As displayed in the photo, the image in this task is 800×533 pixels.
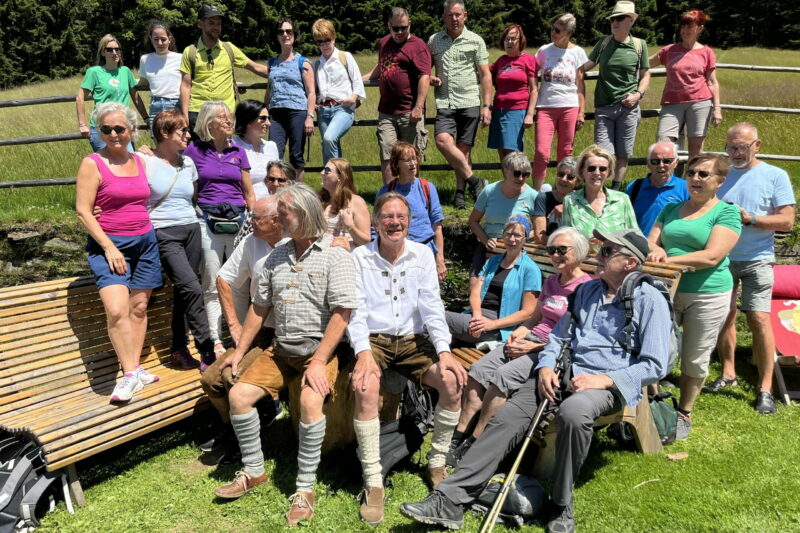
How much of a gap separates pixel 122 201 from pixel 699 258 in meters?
3.86

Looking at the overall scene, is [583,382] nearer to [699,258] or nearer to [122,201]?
[699,258]

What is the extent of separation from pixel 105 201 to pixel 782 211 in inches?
188

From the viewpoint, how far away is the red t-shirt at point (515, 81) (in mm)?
6559

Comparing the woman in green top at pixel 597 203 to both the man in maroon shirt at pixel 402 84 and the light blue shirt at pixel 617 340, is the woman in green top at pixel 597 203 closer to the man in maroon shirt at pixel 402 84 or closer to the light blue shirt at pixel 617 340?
the light blue shirt at pixel 617 340

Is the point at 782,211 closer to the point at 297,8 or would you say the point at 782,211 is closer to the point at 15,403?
the point at 15,403

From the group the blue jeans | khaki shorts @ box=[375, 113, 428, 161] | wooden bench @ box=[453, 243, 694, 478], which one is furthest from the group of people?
khaki shorts @ box=[375, 113, 428, 161]

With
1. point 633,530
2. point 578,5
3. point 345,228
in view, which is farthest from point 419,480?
point 578,5

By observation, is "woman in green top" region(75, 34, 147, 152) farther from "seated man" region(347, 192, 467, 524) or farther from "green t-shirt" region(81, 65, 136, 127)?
"seated man" region(347, 192, 467, 524)

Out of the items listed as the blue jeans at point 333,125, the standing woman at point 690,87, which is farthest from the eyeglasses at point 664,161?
the blue jeans at point 333,125

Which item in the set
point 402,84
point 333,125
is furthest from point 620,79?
point 333,125

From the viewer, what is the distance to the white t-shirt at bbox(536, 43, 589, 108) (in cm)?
655

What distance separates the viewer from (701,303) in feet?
14.8

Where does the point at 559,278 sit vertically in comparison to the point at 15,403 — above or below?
above

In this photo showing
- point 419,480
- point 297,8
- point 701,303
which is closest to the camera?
point 419,480
